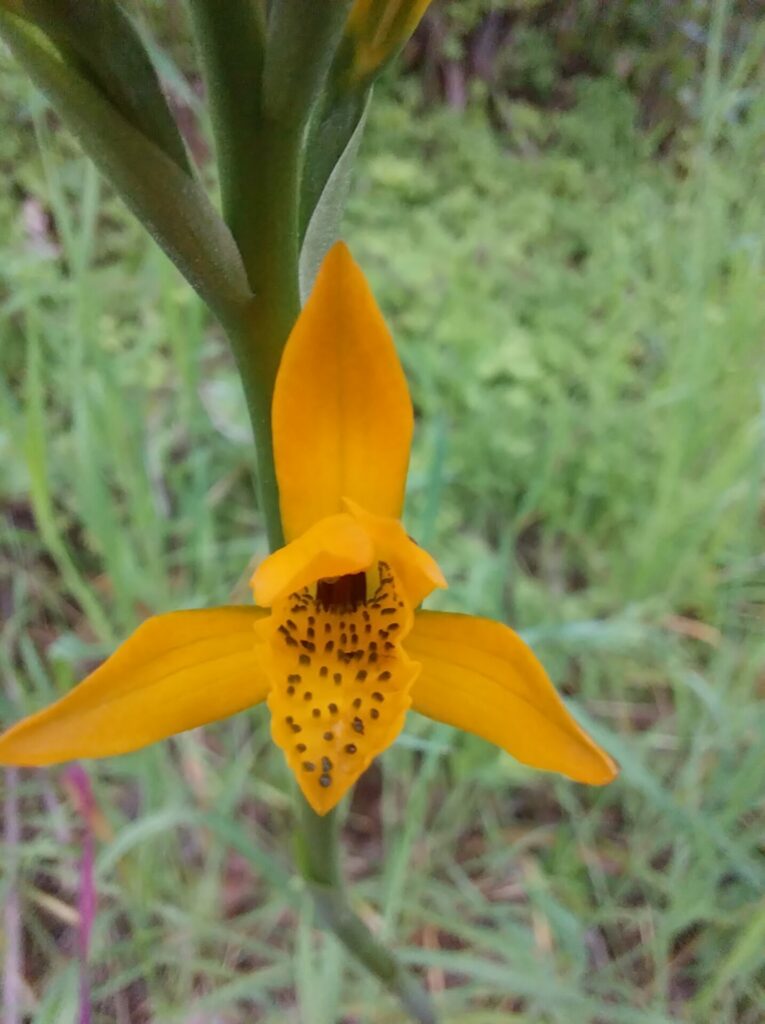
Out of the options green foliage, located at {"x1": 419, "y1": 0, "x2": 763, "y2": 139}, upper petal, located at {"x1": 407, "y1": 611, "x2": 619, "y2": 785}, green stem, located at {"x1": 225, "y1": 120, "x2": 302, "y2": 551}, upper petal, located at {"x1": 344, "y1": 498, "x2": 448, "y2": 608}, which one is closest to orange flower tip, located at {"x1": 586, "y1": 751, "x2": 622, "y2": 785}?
upper petal, located at {"x1": 407, "y1": 611, "x2": 619, "y2": 785}

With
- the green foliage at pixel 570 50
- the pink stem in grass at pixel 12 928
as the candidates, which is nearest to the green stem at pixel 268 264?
the pink stem in grass at pixel 12 928

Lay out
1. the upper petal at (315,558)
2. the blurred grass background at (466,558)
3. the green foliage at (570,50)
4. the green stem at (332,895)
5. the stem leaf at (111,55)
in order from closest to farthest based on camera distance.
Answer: the stem leaf at (111,55)
the upper petal at (315,558)
the green stem at (332,895)
the blurred grass background at (466,558)
the green foliage at (570,50)

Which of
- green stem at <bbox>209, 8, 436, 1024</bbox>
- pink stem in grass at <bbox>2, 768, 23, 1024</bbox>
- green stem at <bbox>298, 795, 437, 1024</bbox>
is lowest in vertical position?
pink stem in grass at <bbox>2, 768, 23, 1024</bbox>

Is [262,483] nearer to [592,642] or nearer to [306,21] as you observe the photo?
Result: [306,21]

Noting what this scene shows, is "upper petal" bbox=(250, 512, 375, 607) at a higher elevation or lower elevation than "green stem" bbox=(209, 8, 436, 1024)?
lower

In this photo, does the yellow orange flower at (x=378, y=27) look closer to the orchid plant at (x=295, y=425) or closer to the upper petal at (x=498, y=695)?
the orchid plant at (x=295, y=425)

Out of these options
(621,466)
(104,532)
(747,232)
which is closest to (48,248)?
(104,532)

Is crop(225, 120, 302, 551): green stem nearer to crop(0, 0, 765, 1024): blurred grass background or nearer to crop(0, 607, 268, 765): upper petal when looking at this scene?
crop(0, 607, 268, 765): upper petal

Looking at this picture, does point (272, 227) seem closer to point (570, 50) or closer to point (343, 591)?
point (343, 591)
